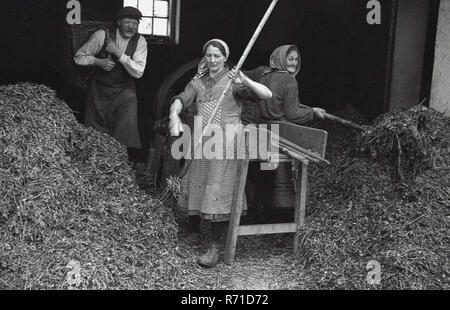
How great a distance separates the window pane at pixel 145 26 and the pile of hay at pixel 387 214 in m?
2.94

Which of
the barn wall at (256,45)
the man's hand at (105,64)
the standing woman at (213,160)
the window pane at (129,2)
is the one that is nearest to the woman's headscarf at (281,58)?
the standing woman at (213,160)

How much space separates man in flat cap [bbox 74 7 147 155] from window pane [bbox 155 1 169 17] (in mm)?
1688

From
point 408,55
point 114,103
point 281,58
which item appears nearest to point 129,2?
point 114,103

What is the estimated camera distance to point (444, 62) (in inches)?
215

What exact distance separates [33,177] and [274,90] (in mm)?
1979

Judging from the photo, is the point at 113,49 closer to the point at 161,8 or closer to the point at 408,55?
the point at 161,8

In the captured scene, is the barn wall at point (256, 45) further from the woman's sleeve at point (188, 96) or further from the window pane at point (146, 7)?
the woman's sleeve at point (188, 96)

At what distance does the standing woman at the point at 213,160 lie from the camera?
4.14m

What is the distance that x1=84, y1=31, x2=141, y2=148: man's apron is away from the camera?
5.20m

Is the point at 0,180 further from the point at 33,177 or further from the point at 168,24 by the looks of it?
the point at 168,24

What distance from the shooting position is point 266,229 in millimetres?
4301

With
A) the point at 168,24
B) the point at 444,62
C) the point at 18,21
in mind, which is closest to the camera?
the point at 444,62

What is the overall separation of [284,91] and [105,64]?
5.07 ft
